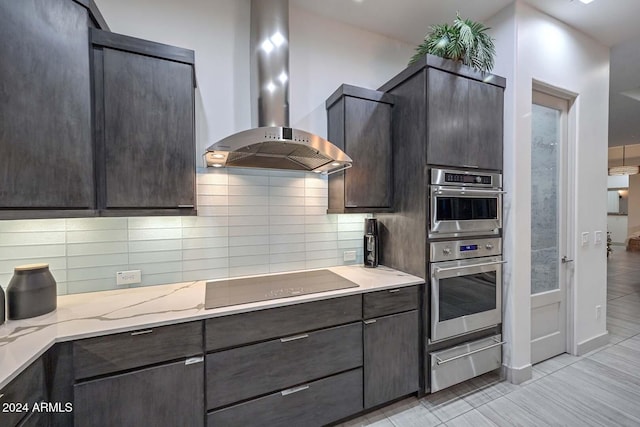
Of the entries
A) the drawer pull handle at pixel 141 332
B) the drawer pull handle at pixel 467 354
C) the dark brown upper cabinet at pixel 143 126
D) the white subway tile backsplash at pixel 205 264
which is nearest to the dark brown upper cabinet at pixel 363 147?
the white subway tile backsplash at pixel 205 264

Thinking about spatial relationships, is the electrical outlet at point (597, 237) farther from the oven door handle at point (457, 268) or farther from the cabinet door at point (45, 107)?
the cabinet door at point (45, 107)

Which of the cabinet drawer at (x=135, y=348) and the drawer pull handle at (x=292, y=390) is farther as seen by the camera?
the drawer pull handle at (x=292, y=390)

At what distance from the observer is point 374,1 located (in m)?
2.16

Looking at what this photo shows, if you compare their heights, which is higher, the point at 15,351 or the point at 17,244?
the point at 17,244

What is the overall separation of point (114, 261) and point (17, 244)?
47cm

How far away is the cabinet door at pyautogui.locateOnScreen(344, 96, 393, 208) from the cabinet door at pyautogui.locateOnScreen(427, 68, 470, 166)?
39cm

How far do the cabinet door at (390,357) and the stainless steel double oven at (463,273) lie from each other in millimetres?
136

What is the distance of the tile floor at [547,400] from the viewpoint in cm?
181

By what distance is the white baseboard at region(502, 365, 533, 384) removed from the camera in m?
2.18

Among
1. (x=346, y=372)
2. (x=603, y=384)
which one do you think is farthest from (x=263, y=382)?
(x=603, y=384)

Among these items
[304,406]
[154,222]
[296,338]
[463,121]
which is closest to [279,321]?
[296,338]

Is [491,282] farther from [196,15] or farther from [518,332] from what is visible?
[196,15]

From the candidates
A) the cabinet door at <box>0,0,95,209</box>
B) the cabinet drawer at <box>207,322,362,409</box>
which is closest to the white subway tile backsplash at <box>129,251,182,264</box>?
the cabinet door at <box>0,0,95,209</box>

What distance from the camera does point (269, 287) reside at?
71.1 inches
